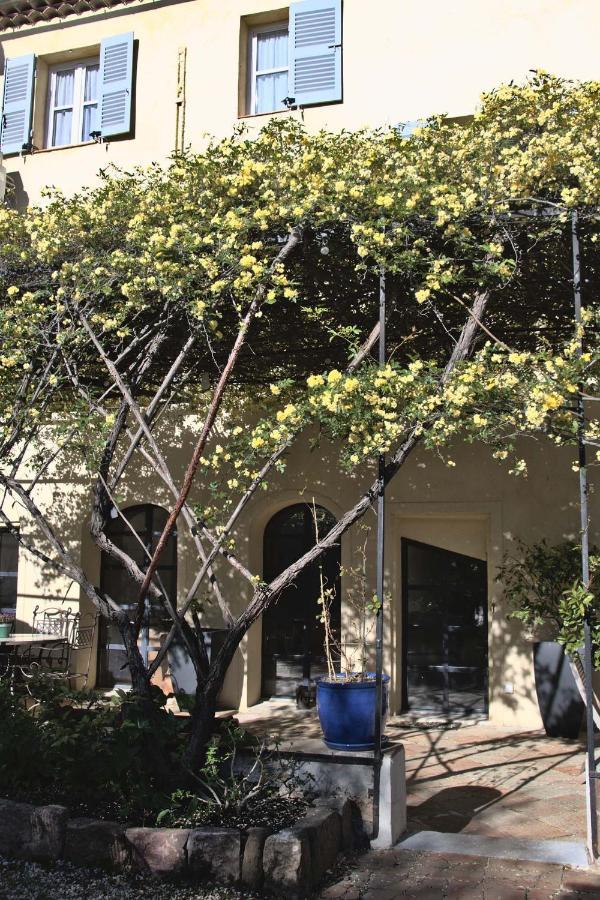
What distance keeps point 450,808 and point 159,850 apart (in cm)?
252

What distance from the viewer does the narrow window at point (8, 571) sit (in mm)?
11820

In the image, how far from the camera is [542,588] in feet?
26.7

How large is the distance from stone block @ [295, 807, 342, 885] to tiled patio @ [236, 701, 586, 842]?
791 mm

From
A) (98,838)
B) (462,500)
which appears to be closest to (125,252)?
(98,838)

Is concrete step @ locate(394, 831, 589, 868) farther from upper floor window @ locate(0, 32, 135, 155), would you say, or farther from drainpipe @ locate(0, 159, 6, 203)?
upper floor window @ locate(0, 32, 135, 155)

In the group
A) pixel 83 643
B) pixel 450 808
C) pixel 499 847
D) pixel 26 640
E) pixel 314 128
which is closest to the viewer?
pixel 499 847

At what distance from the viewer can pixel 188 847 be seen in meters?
4.56

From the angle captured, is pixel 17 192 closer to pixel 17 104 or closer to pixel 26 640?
pixel 17 104

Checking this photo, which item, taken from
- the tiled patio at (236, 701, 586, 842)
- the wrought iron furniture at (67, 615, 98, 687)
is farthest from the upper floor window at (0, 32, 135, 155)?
the tiled patio at (236, 701, 586, 842)

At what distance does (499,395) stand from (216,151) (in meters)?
2.93

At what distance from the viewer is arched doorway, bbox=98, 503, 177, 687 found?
11.1m

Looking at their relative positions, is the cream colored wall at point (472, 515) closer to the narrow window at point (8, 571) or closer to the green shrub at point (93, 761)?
the narrow window at point (8, 571)

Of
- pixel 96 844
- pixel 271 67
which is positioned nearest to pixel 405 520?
pixel 96 844

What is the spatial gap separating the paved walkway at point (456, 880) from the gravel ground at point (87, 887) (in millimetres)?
667
